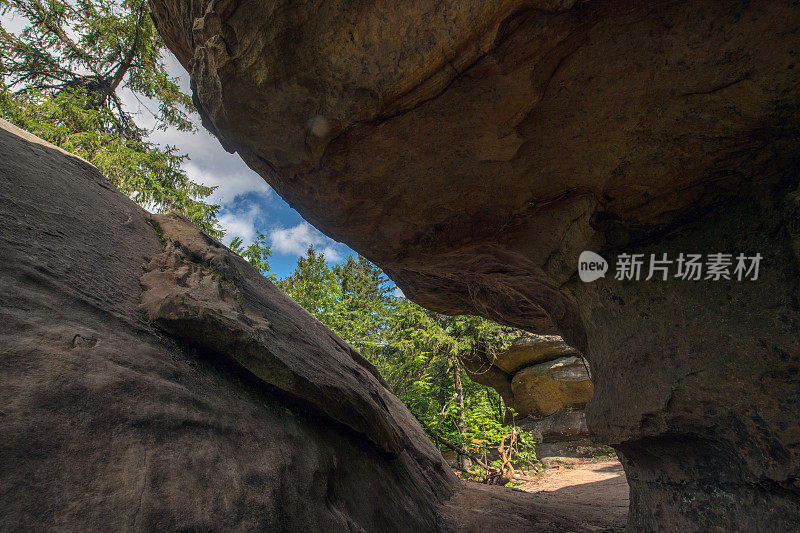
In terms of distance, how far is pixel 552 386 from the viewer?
14609 mm

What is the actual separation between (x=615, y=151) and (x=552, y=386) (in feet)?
43.3

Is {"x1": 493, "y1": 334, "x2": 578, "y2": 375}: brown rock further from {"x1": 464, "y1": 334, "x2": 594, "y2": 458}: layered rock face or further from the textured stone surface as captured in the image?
the textured stone surface

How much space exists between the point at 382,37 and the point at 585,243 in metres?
2.88

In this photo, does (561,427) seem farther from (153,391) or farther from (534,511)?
(153,391)

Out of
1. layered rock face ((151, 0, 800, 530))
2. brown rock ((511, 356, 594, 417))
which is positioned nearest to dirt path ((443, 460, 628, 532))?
layered rock face ((151, 0, 800, 530))

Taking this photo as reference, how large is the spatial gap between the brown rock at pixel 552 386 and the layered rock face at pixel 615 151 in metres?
11.5

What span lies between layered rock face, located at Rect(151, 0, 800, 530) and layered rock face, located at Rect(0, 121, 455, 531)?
4.84ft

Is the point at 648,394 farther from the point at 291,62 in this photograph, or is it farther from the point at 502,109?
the point at 291,62

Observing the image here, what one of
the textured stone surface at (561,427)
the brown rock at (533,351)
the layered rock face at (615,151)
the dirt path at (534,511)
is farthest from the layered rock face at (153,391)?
the textured stone surface at (561,427)

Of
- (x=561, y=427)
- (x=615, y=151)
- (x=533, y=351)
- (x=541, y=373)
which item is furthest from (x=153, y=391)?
(x=561, y=427)

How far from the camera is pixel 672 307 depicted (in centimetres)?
333

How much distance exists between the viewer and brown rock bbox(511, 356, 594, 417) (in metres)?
14.3

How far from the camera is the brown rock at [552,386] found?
14336mm

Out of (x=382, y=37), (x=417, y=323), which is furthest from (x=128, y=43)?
(x=382, y=37)
